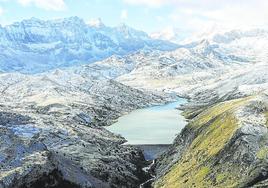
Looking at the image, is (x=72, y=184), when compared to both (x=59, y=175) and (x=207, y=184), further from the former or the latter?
(x=207, y=184)

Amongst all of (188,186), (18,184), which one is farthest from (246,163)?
(18,184)

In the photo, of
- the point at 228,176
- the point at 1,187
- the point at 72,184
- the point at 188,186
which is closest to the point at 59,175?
the point at 72,184

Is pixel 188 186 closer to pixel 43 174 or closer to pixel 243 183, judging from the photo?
pixel 243 183

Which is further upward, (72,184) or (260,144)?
(260,144)

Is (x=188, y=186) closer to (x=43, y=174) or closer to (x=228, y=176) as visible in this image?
(x=228, y=176)

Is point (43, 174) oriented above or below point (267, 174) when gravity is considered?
below

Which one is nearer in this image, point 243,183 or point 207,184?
point 243,183

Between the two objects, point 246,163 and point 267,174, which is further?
point 246,163
